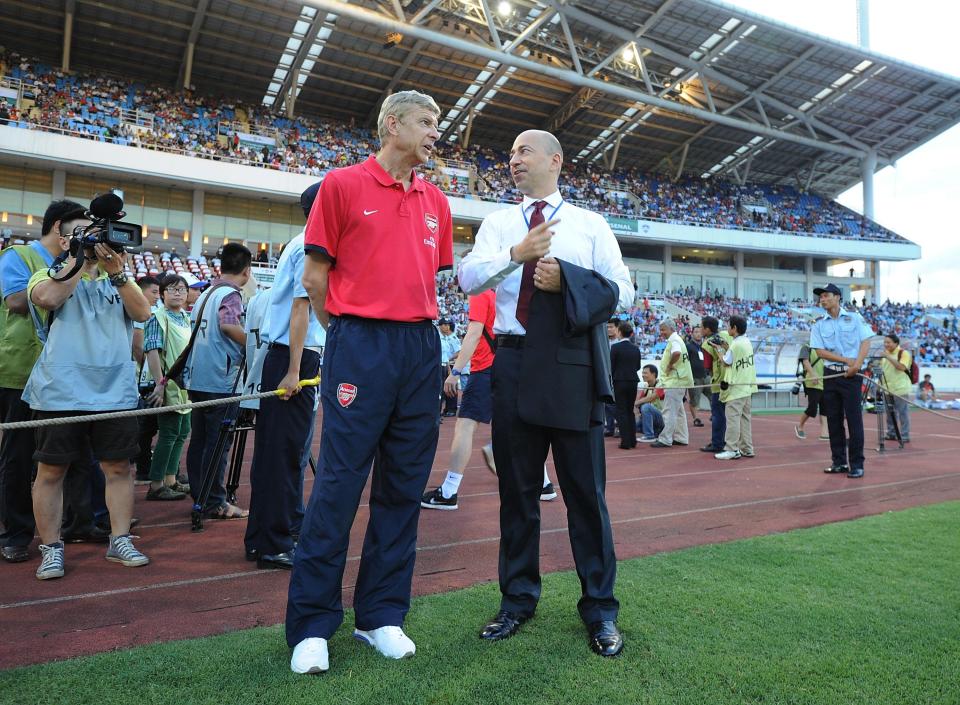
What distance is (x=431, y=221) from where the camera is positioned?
2699mm

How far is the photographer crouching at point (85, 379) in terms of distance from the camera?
327cm

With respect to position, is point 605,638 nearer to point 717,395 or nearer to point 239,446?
point 239,446

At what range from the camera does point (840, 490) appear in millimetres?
6211

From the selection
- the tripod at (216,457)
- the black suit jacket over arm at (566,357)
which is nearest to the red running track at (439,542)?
the tripod at (216,457)

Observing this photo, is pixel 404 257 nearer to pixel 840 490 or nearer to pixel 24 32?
pixel 840 490

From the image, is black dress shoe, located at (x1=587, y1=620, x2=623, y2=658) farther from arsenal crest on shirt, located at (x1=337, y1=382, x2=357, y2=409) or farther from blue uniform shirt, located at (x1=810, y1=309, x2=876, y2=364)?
blue uniform shirt, located at (x1=810, y1=309, x2=876, y2=364)

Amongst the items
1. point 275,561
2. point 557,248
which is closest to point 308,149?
point 275,561

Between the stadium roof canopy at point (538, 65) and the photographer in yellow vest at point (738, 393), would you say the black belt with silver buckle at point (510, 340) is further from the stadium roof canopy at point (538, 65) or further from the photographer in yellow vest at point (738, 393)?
the stadium roof canopy at point (538, 65)

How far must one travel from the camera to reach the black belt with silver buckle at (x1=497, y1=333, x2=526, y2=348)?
2.72 meters

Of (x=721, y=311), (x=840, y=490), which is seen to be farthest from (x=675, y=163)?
(x=840, y=490)

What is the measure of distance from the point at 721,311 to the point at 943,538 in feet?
122

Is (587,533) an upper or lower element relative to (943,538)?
upper

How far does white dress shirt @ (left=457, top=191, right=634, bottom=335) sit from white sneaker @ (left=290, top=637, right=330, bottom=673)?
1387 millimetres

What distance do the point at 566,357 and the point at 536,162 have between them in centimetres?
86
